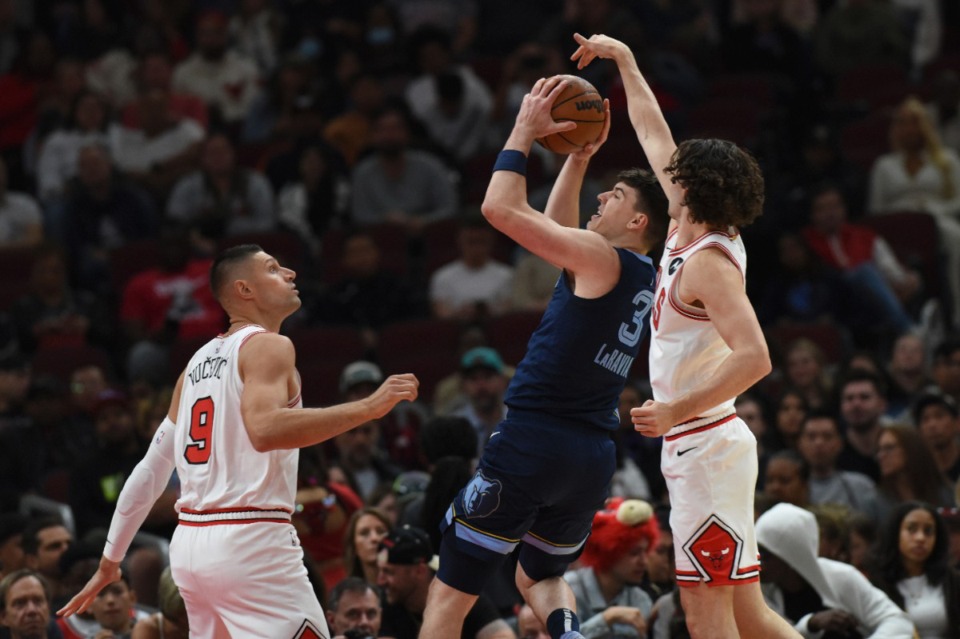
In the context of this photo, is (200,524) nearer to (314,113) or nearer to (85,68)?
(314,113)

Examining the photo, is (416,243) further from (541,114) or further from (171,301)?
(541,114)

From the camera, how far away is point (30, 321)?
13.9 m

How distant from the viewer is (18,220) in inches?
609

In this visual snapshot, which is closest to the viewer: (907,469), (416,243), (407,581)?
(407,581)

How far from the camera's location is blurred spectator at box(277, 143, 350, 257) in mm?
15031

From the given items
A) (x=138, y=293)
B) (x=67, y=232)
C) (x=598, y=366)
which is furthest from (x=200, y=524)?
(x=67, y=232)

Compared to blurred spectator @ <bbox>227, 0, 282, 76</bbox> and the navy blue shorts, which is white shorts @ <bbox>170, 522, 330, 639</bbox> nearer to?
the navy blue shorts

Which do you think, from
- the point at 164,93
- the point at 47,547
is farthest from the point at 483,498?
the point at 164,93

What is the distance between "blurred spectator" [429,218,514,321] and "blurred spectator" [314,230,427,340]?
0.33 metres

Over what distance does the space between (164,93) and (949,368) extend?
9.05 metres

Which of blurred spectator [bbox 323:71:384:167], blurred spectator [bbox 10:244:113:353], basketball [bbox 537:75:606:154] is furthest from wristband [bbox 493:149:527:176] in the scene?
blurred spectator [bbox 323:71:384:167]

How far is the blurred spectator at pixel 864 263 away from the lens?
1280cm

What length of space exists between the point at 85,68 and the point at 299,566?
1332 centimetres

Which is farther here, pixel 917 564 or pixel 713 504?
pixel 917 564
